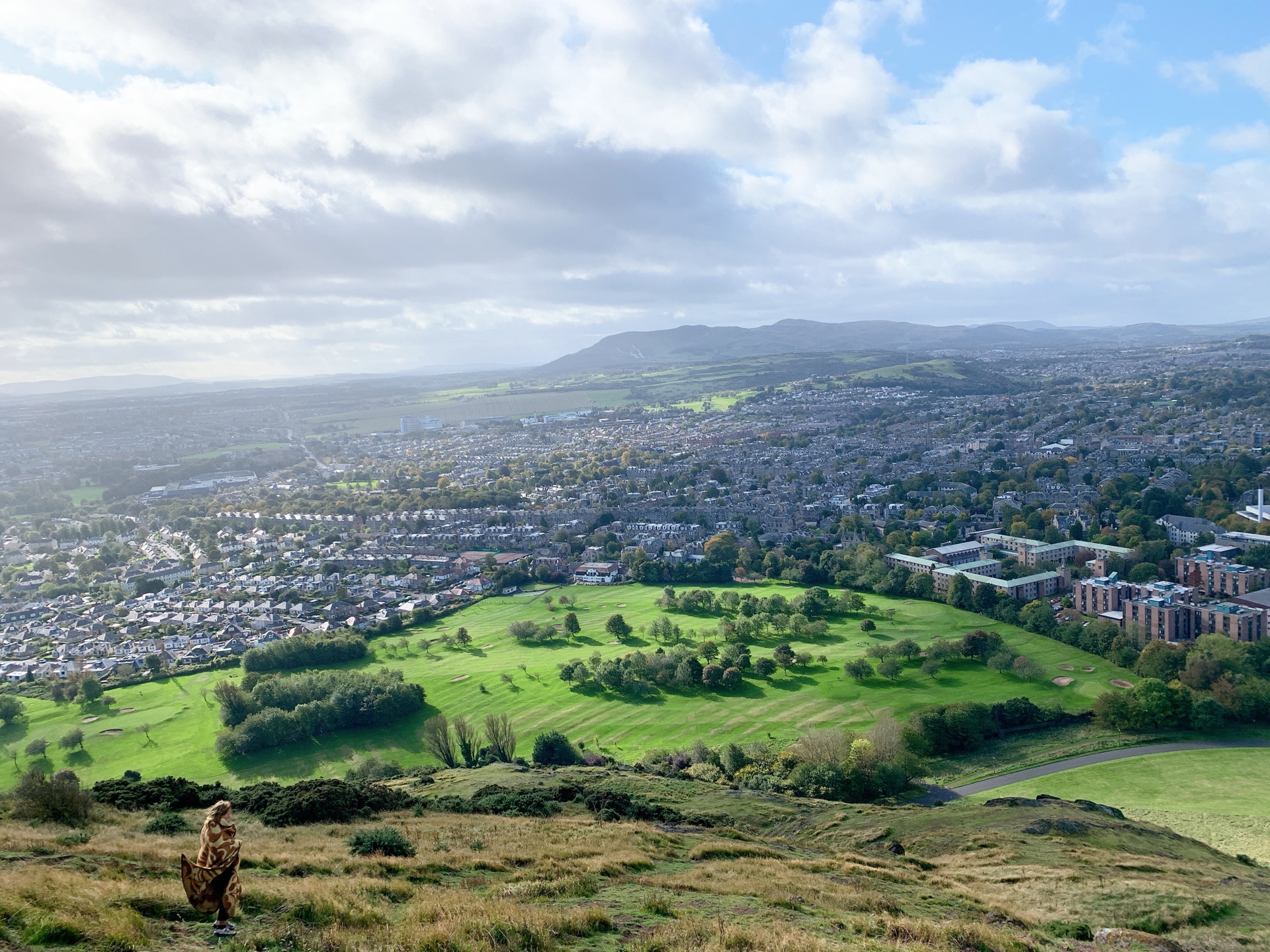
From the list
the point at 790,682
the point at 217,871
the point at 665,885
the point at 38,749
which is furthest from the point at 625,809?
the point at 38,749

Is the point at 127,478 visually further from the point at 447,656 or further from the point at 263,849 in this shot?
the point at 263,849

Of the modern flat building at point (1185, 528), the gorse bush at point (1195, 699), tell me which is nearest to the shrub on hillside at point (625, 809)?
the gorse bush at point (1195, 699)

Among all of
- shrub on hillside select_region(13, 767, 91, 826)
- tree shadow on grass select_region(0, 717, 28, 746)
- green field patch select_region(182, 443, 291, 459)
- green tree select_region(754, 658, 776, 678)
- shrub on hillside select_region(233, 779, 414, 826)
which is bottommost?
green tree select_region(754, 658, 776, 678)

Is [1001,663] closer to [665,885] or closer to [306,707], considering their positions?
[665,885]

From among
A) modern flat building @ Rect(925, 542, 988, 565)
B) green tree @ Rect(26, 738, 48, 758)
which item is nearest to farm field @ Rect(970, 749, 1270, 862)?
modern flat building @ Rect(925, 542, 988, 565)

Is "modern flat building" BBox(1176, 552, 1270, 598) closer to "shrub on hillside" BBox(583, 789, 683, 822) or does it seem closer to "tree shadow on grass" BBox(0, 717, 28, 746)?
"shrub on hillside" BBox(583, 789, 683, 822)

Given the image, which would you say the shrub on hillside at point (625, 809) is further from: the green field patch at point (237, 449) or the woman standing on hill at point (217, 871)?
the green field patch at point (237, 449)
